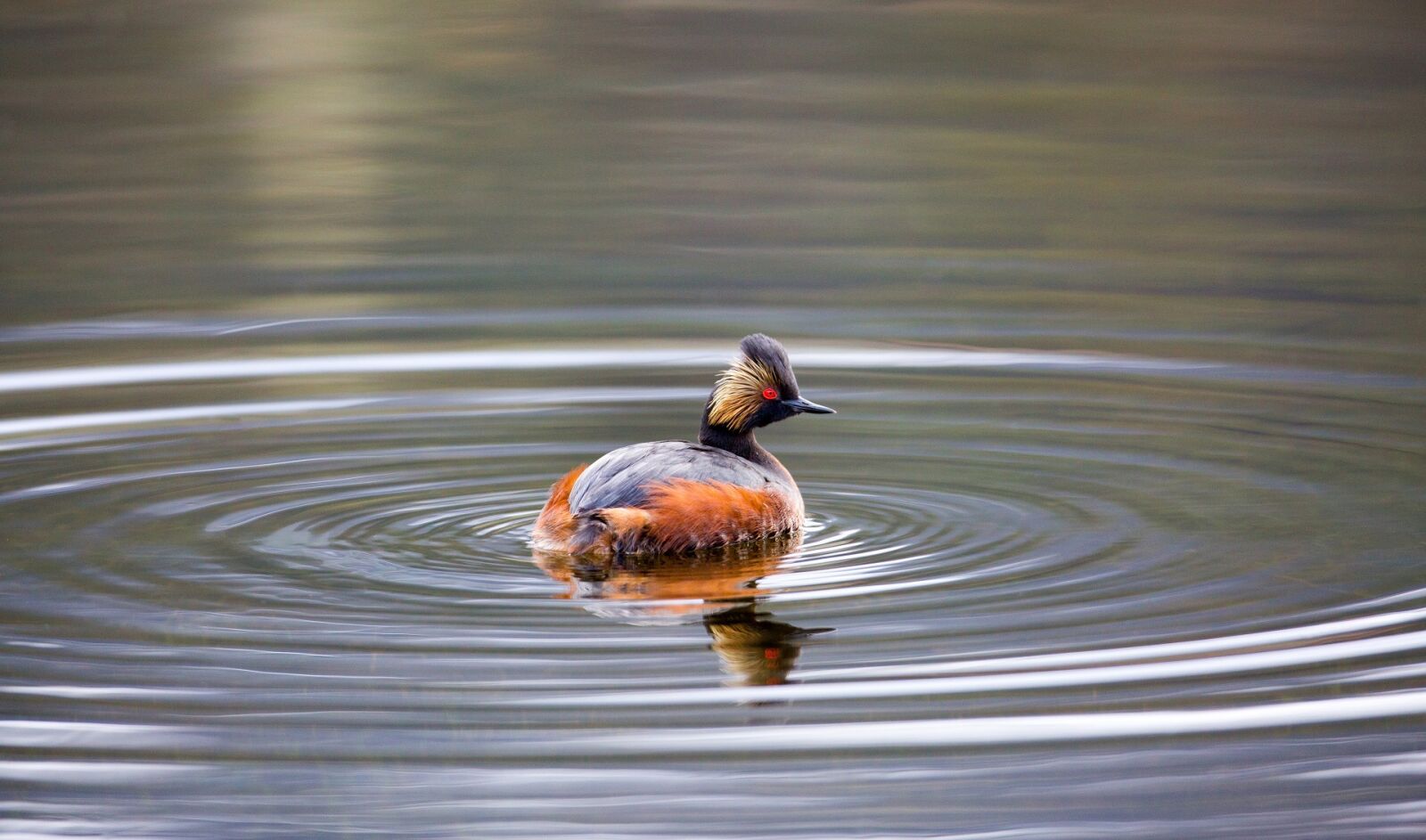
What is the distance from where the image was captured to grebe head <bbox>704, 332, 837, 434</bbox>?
874 cm

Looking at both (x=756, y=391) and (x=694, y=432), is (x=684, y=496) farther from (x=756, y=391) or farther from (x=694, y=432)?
(x=694, y=432)

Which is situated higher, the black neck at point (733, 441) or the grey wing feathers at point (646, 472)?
the black neck at point (733, 441)

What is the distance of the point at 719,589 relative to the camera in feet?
24.9

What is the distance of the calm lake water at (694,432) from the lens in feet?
19.3

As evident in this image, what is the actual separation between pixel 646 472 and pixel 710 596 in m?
0.86

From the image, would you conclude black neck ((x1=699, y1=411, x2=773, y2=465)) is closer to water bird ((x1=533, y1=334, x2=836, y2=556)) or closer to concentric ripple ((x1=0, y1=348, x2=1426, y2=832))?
water bird ((x1=533, y1=334, x2=836, y2=556))

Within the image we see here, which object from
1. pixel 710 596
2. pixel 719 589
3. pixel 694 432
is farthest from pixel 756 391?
pixel 694 432

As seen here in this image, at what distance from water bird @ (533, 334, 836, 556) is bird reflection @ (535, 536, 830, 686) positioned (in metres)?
0.07

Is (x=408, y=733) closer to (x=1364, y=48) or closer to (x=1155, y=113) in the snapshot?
(x=1155, y=113)

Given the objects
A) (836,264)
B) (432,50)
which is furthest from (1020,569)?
(432,50)

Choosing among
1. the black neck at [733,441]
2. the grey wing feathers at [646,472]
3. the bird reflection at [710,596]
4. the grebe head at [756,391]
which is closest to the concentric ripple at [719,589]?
the bird reflection at [710,596]

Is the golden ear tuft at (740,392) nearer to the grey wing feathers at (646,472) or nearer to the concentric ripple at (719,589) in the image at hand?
the grey wing feathers at (646,472)

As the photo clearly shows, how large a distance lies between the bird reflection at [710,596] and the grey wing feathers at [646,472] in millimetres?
234

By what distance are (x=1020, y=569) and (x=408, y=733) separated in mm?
2612
